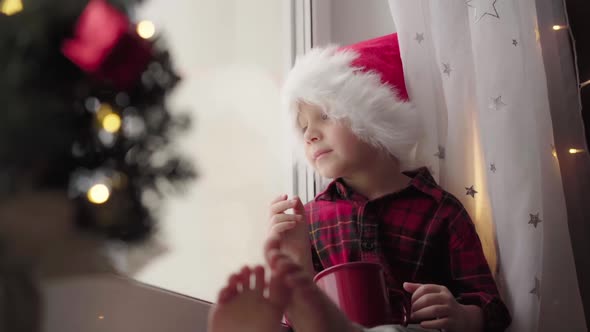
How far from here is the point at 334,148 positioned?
1037 mm

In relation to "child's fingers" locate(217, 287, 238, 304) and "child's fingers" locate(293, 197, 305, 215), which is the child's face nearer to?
"child's fingers" locate(293, 197, 305, 215)

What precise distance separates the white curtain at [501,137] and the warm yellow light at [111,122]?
790mm

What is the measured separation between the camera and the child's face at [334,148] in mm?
1034

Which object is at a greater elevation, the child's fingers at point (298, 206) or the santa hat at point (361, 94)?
the santa hat at point (361, 94)

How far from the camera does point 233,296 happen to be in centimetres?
54

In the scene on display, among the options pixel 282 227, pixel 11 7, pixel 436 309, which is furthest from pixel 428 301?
pixel 11 7

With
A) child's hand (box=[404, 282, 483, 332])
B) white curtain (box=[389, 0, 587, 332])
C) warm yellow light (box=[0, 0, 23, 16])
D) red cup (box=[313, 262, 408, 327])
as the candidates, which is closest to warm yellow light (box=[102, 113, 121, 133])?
warm yellow light (box=[0, 0, 23, 16])

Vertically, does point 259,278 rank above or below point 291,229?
below

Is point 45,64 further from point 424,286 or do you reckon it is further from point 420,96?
point 420,96

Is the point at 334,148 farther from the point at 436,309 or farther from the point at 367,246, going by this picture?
the point at 436,309

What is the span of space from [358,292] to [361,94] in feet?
1.46

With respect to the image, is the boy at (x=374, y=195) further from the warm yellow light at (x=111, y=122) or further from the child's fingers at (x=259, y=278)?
the warm yellow light at (x=111, y=122)

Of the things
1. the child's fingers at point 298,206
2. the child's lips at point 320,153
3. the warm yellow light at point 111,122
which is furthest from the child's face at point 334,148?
the warm yellow light at point 111,122

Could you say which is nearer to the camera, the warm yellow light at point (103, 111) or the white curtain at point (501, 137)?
the warm yellow light at point (103, 111)
